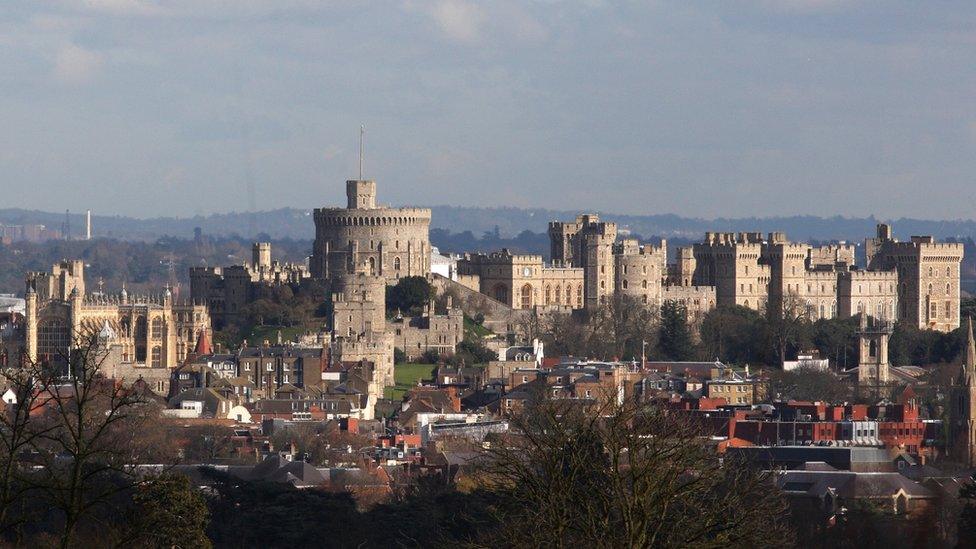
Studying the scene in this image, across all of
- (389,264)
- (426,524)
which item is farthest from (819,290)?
(426,524)

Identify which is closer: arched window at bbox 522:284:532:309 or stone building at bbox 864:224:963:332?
arched window at bbox 522:284:532:309

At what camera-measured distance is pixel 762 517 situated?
3425cm

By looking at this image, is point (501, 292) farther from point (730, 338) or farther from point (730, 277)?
point (730, 277)

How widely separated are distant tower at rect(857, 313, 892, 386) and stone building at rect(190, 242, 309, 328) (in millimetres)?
17579

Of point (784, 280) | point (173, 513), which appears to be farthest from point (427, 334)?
point (173, 513)

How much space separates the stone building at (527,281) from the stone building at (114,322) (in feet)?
38.6

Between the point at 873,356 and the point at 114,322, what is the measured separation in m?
22.5

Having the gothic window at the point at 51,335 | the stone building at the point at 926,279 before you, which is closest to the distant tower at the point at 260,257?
the gothic window at the point at 51,335

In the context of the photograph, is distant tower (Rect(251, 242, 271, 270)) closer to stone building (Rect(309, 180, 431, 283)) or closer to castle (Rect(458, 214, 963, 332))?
stone building (Rect(309, 180, 431, 283))

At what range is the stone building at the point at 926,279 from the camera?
9556 cm

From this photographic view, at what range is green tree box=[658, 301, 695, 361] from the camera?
3312 inches

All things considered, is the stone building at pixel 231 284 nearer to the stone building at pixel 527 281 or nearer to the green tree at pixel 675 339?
the stone building at pixel 527 281

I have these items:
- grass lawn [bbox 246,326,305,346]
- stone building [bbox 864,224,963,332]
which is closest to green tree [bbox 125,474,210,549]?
grass lawn [bbox 246,326,305,346]

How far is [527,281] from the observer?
88.9 metres
